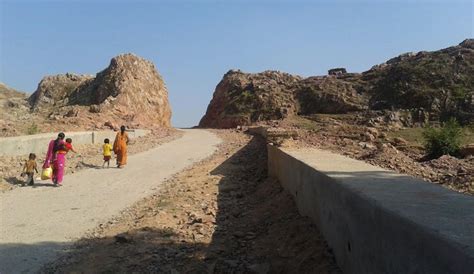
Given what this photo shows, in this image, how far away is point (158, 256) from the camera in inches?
230

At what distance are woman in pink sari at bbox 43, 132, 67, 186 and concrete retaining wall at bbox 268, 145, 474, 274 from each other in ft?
21.5

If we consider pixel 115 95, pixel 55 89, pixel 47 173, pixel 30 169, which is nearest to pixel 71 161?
pixel 47 173

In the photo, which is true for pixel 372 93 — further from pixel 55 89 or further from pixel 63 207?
pixel 63 207

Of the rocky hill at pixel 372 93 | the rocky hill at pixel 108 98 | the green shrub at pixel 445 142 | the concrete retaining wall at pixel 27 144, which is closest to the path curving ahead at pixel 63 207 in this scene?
the concrete retaining wall at pixel 27 144

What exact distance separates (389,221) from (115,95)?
32847mm

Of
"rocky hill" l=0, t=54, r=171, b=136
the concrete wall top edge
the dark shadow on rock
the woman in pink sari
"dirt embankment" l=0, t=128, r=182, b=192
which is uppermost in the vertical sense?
"rocky hill" l=0, t=54, r=171, b=136

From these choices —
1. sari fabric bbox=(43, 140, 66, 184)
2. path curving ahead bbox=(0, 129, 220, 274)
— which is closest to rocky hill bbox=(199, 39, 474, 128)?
path curving ahead bbox=(0, 129, 220, 274)

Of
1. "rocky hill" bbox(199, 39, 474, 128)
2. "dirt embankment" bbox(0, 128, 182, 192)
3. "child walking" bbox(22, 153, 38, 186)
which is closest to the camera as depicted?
"child walking" bbox(22, 153, 38, 186)

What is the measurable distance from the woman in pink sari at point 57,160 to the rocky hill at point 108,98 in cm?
1347

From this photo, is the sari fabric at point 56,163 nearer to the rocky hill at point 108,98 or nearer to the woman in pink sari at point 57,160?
the woman in pink sari at point 57,160

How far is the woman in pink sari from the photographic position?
33.9ft

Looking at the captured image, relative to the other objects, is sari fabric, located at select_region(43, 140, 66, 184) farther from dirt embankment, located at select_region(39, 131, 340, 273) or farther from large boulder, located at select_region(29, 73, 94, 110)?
large boulder, located at select_region(29, 73, 94, 110)

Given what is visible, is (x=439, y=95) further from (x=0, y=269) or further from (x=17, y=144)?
(x=0, y=269)

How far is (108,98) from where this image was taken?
32.9 meters
